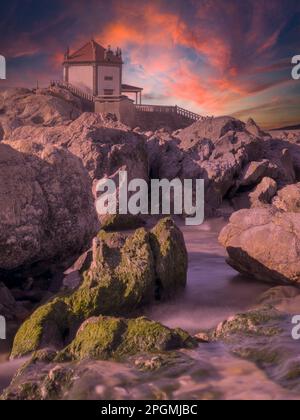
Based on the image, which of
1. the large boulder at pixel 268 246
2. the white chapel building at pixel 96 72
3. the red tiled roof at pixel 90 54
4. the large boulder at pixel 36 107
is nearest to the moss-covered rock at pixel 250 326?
the large boulder at pixel 268 246

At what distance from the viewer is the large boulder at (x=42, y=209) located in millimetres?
6953

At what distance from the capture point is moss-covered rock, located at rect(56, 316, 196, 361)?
443 cm

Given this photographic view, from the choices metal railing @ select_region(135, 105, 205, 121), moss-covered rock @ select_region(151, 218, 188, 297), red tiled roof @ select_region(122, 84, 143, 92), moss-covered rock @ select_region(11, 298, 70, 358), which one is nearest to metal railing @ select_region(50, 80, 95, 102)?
metal railing @ select_region(135, 105, 205, 121)

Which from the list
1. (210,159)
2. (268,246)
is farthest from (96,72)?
(268,246)

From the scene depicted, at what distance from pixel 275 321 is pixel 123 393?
6.19 feet

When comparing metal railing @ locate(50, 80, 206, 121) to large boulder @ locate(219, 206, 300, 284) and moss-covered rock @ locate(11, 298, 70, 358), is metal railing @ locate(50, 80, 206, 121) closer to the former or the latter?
large boulder @ locate(219, 206, 300, 284)

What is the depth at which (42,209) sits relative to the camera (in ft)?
24.0

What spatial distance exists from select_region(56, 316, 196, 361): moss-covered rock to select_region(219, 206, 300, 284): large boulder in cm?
336

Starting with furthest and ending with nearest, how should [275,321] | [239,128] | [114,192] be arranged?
1. [239,128]
2. [114,192]
3. [275,321]

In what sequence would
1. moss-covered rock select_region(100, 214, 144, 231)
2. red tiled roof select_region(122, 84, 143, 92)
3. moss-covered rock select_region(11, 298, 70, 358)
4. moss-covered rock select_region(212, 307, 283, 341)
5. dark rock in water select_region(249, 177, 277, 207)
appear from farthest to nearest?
red tiled roof select_region(122, 84, 143, 92) → dark rock in water select_region(249, 177, 277, 207) → moss-covered rock select_region(100, 214, 144, 231) → moss-covered rock select_region(11, 298, 70, 358) → moss-covered rock select_region(212, 307, 283, 341)
